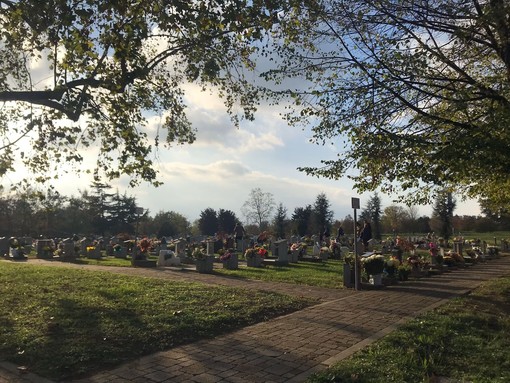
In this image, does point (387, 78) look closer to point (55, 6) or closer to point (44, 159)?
point (55, 6)

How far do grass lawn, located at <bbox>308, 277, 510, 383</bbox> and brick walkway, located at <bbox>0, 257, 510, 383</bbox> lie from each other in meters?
0.31

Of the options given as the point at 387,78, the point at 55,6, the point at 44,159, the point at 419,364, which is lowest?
the point at 419,364

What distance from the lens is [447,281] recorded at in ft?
46.4

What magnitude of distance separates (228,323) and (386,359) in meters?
2.80

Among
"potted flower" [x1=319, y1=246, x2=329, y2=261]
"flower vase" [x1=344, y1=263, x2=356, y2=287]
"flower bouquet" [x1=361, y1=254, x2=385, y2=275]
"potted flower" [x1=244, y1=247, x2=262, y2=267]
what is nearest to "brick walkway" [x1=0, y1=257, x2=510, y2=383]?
"flower bouquet" [x1=361, y1=254, x2=385, y2=275]

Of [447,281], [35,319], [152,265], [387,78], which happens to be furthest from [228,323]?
[152,265]

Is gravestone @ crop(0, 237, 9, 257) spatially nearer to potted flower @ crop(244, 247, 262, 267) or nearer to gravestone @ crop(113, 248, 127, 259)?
gravestone @ crop(113, 248, 127, 259)

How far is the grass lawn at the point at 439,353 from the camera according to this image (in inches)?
194

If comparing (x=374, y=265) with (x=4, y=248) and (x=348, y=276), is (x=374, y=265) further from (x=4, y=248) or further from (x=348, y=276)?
(x=4, y=248)

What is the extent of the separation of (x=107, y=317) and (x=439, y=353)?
5.10 metres

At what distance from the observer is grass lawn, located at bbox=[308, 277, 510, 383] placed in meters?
4.93

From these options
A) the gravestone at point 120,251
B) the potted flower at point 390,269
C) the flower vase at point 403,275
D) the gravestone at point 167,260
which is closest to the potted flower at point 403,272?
the flower vase at point 403,275

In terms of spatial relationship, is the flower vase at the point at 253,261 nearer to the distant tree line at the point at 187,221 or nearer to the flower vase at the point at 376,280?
the flower vase at the point at 376,280

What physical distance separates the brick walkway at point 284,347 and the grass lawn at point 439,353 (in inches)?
12.0
